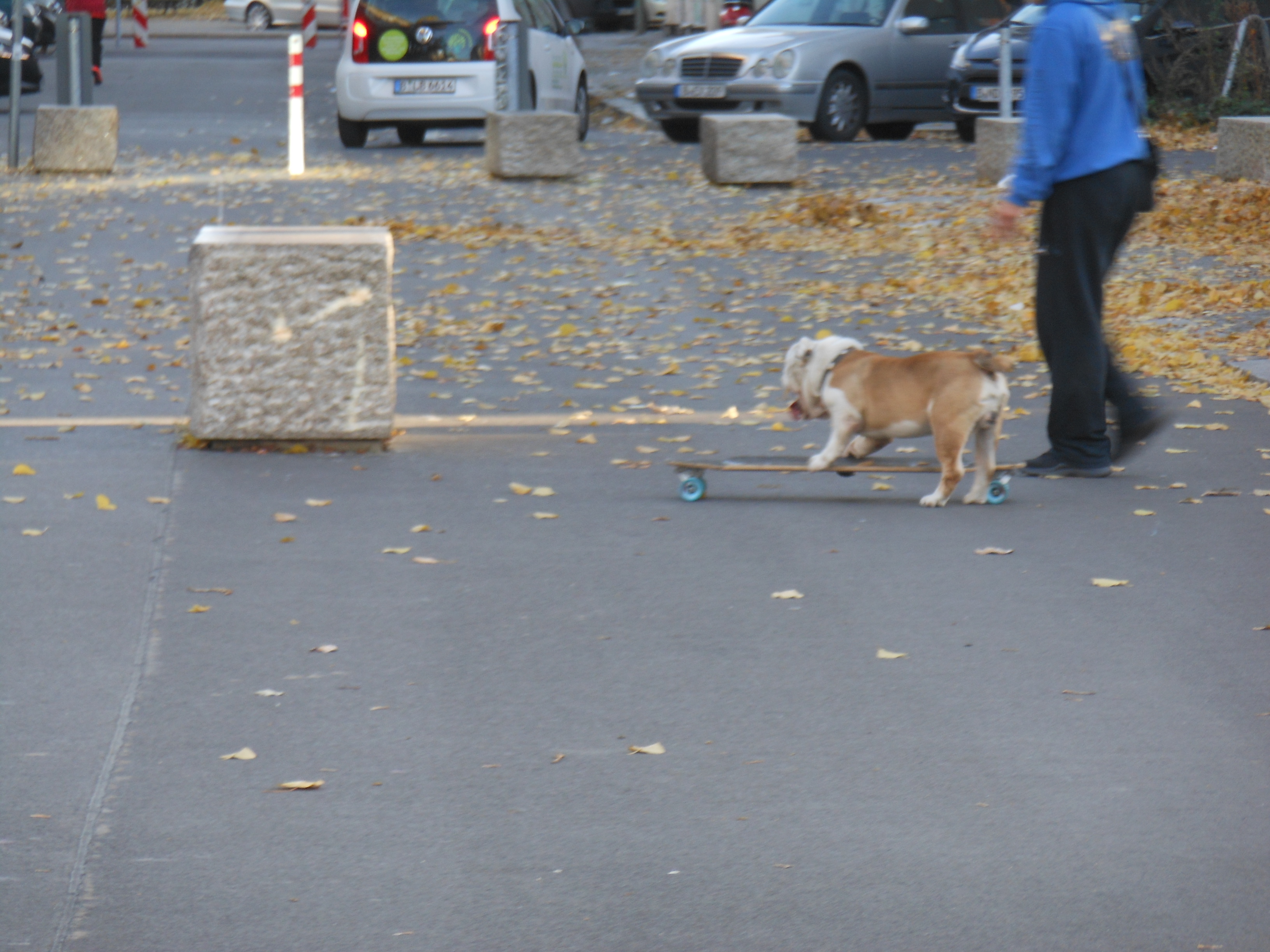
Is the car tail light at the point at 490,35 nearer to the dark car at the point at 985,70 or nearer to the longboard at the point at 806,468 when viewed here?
the dark car at the point at 985,70

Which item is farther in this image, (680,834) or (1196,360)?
(1196,360)

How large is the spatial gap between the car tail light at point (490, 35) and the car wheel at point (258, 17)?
31.8 meters

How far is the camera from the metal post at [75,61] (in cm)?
1755

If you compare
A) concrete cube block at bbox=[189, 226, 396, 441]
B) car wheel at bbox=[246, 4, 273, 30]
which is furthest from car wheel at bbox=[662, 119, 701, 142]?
car wheel at bbox=[246, 4, 273, 30]

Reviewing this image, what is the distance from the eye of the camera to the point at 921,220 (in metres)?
14.7

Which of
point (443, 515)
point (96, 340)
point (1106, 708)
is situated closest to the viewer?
point (1106, 708)

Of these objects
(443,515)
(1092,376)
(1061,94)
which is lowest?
(443,515)

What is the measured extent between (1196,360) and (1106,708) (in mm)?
5257

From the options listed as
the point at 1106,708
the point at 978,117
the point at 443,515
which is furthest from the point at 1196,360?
the point at 978,117

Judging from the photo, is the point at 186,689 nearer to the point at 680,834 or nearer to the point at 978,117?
the point at 680,834

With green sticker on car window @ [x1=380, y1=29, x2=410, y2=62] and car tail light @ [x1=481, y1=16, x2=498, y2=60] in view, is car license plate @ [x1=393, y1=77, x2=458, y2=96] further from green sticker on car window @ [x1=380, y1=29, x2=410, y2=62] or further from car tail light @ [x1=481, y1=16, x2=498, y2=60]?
car tail light @ [x1=481, y1=16, x2=498, y2=60]

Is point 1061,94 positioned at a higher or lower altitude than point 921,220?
higher

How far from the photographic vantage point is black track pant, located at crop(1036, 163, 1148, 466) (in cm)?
655

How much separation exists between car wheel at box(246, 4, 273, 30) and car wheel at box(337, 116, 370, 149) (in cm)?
3035
